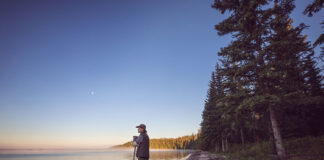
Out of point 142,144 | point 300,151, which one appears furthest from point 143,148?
point 300,151

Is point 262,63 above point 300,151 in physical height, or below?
above

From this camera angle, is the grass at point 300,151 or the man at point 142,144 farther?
the grass at point 300,151

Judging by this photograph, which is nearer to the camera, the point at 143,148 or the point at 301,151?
the point at 143,148

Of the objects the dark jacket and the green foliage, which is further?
the green foliage

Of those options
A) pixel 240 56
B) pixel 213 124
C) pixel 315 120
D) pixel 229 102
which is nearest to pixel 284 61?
pixel 240 56

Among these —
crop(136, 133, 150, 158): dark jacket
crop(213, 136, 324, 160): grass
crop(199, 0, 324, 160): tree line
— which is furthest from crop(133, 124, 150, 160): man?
crop(213, 136, 324, 160): grass

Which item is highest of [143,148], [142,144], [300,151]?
[142,144]

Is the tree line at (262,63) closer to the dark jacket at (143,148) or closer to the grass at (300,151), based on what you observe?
the grass at (300,151)

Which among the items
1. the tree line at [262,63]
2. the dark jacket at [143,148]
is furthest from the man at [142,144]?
the tree line at [262,63]

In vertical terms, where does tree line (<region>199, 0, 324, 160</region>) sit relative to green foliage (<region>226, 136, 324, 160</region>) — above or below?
above

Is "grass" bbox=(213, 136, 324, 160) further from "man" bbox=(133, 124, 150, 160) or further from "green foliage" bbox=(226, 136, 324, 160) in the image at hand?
"man" bbox=(133, 124, 150, 160)

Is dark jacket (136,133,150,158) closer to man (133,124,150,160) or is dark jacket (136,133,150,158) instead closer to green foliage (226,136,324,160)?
man (133,124,150,160)

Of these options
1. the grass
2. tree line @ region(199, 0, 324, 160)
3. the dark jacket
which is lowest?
the grass

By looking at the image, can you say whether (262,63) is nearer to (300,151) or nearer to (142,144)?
(300,151)
